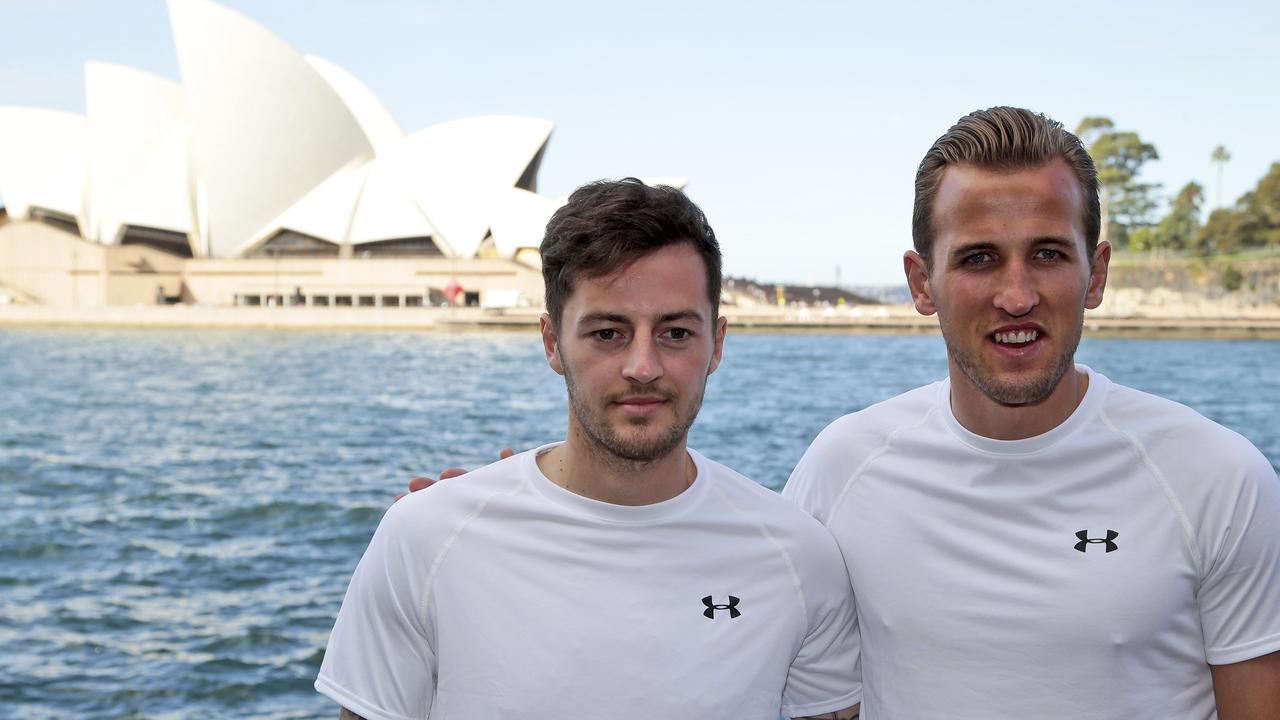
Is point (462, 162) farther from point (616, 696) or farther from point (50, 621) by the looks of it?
point (616, 696)

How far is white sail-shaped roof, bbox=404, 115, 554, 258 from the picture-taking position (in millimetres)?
50375

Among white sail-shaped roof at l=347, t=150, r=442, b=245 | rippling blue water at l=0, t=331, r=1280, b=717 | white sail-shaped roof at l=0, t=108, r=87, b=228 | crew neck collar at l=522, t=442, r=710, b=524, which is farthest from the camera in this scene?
white sail-shaped roof at l=0, t=108, r=87, b=228

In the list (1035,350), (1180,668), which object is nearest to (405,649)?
(1035,350)

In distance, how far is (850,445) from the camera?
2.14 metres

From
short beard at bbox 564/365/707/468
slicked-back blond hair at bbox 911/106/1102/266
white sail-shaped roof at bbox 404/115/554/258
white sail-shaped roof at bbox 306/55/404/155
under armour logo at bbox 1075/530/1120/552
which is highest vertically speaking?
white sail-shaped roof at bbox 306/55/404/155

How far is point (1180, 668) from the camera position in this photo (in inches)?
73.7

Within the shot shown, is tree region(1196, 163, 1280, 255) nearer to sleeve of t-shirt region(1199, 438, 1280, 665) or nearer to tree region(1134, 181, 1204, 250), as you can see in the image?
tree region(1134, 181, 1204, 250)

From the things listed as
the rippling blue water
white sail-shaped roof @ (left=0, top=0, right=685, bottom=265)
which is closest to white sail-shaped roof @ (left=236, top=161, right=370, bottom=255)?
white sail-shaped roof @ (left=0, top=0, right=685, bottom=265)

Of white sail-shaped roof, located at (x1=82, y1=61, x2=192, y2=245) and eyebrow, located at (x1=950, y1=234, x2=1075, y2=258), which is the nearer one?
eyebrow, located at (x1=950, y1=234, x2=1075, y2=258)

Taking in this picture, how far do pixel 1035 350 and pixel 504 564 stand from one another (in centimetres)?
93

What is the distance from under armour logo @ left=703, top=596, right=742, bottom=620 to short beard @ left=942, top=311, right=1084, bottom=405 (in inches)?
21.6

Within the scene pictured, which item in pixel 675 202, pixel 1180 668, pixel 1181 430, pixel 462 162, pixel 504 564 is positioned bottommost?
pixel 1180 668

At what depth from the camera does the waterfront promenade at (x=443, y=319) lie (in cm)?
4147

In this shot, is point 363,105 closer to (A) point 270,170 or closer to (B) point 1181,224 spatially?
(A) point 270,170
